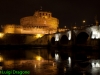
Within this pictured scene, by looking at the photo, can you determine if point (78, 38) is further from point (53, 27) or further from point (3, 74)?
point (3, 74)

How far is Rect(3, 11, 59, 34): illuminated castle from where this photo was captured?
220 ft

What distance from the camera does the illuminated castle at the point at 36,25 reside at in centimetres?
Answer: 6712

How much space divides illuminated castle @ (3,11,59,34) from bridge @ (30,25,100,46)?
21.7ft

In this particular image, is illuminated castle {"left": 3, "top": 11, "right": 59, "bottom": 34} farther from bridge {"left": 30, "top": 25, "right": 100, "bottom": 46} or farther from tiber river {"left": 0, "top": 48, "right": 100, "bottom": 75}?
tiber river {"left": 0, "top": 48, "right": 100, "bottom": 75}

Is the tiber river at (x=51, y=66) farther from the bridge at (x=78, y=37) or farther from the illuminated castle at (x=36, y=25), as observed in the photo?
the illuminated castle at (x=36, y=25)

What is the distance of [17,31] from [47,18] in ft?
48.2

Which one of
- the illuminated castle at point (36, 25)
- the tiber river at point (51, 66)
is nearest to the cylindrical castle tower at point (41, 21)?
the illuminated castle at point (36, 25)

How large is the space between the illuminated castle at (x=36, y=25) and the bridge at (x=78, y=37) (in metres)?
6.62

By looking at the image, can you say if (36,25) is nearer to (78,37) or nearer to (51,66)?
(78,37)

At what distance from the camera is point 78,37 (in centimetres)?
4594

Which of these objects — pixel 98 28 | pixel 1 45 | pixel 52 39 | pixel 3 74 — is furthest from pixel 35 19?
pixel 3 74

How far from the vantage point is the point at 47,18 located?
74.6 meters

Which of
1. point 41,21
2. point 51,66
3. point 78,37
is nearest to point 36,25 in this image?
point 41,21

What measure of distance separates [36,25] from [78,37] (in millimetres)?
28987
